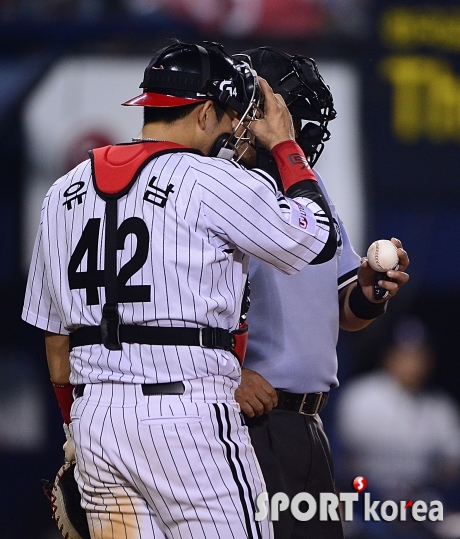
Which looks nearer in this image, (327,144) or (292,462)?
(292,462)

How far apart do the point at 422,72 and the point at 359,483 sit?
1.75m

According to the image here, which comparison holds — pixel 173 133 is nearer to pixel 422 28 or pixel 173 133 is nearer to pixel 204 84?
pixel 204 84

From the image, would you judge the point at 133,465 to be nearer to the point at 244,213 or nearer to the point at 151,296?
the point at 151,296

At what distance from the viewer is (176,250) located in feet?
5.23

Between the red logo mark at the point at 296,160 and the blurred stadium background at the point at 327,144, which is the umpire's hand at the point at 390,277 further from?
the blurred stadium background at the point at 327,144

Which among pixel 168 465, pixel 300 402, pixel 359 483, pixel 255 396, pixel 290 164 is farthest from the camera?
pixel 359 483

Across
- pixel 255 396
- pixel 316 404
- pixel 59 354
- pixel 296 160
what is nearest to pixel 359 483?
pixel 316 404

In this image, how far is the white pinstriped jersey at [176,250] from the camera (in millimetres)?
1593

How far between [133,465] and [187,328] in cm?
27

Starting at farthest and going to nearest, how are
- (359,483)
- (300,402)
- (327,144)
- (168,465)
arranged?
(327,144) → (359,483) → (300,402) → (168,465)

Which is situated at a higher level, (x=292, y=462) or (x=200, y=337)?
(x=200, y=337)

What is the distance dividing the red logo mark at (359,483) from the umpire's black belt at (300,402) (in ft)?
4.55

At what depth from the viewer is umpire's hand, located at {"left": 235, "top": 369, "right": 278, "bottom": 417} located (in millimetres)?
2012

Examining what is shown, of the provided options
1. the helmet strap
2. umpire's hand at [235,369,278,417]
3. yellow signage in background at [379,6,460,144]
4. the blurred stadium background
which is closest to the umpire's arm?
umpire's hand at [235,369,278,417]
